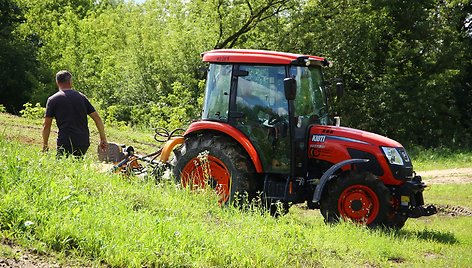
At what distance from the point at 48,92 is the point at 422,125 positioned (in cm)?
2082

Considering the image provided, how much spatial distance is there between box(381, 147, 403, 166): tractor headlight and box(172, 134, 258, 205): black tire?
73.8 inches

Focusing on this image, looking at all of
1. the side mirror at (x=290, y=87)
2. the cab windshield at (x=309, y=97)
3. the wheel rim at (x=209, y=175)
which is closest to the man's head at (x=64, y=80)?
the wheel rim at (x=209, y=175)

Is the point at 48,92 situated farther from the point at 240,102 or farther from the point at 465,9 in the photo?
the point at 240,102

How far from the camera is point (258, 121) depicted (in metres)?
9.68

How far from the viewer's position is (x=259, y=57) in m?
9.62

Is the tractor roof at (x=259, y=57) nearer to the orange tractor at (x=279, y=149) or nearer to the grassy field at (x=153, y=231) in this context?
the orange tractor at (x=279, y=149)

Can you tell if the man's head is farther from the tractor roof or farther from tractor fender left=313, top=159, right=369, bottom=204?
tractor fender left=313, top=159, right=369, bottom=204

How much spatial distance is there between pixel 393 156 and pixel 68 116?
443cm

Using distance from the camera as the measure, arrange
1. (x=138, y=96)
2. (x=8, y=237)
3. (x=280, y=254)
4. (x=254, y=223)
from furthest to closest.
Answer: (x=138, y=96) < (x=254, y=223) < (x=280, y=254) < (x=8, y=237)

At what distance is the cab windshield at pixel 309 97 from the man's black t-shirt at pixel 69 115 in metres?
2.94

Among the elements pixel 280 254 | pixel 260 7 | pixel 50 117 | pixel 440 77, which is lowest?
pixel 280 254

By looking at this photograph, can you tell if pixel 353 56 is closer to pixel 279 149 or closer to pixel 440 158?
pixel 440 158

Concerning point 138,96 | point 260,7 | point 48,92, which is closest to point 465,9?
point 260,7

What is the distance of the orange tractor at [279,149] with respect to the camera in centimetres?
937
